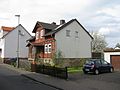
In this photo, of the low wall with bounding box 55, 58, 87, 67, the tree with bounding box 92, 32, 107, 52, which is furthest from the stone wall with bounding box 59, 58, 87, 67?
the tree with bounding box 92, 32, 107, 52

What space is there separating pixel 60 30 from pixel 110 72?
1471cm

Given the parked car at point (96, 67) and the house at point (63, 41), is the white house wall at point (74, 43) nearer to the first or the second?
the house at point (63, 41)

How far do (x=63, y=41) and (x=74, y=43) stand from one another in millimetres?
2488

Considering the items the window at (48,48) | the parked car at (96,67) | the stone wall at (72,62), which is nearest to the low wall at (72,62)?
the stone wall at (72,62)

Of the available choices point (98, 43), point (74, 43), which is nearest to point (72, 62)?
point (74, 43)

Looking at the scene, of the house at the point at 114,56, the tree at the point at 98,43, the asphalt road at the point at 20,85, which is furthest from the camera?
the tree at the point at 98,43

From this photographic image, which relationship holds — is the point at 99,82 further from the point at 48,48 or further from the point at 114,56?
the point at 48,48

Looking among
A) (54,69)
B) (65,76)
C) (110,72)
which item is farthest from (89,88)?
(110,72)

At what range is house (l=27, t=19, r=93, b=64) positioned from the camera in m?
40.4

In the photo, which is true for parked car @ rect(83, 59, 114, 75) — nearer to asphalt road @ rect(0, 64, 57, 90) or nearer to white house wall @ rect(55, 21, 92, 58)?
asphalt road @ rect(0, 64, 57, 90)

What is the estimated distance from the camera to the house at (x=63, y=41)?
40.4 m

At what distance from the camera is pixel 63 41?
41062 millimetres

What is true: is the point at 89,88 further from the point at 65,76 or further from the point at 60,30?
the point at 60,30

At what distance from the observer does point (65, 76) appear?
21.6m
